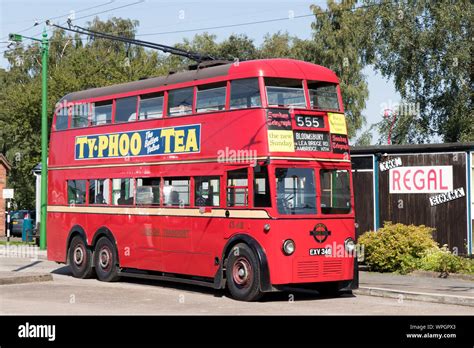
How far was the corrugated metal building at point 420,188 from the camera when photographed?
22438 millimetres

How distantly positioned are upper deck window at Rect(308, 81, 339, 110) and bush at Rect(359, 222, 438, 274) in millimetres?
5634

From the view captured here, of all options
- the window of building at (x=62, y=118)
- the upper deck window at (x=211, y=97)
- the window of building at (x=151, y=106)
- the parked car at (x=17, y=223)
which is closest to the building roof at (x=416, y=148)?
the window of building at (x=151, y=106)

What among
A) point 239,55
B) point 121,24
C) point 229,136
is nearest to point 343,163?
point 229,136

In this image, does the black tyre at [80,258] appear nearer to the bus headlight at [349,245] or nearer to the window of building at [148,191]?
the window of building at [148,191]

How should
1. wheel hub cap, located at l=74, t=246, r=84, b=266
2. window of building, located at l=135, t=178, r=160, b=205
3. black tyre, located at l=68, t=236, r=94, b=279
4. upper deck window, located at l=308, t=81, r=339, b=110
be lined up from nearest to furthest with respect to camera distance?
upper deck window, located at l=308, t=81, r=339, b=110
window of building, located at l=135, t=178, r=160, b=205
black tyre, located at l=68, t=236, r=94, b=279
wheel hub cap, located at l=74, t=246, r=84, b=266

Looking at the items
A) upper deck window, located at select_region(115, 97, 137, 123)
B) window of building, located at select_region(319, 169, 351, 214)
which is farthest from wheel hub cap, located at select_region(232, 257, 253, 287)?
upper deck window, located at select_region(115, 97, 137, 123)

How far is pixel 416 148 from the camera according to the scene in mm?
23109

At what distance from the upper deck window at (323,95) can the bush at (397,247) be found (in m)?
5.63

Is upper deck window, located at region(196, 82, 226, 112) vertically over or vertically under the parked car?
over

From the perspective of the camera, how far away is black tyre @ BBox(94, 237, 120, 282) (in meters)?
20.3

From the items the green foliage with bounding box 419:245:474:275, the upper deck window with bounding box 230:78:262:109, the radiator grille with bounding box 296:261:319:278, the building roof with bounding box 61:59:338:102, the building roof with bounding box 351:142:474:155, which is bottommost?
the green foliage with bounding box 419:245:474:275

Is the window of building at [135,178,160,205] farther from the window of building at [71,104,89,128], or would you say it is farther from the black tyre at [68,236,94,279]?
the window of building at [71,104,89,128]

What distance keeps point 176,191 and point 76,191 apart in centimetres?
441

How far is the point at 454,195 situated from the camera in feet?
74.0
